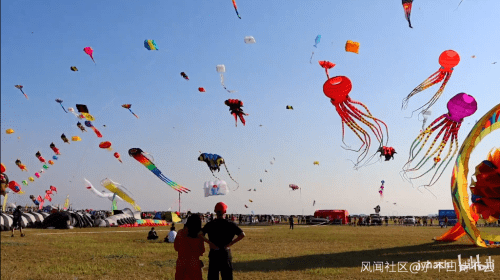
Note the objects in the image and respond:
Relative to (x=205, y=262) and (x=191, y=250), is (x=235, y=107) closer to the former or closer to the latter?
(x=205, y=262)

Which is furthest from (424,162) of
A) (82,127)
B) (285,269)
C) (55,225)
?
(55,225)

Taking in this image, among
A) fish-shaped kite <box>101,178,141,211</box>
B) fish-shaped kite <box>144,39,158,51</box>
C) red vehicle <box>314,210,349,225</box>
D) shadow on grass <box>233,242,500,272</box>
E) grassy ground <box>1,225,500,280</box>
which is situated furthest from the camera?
red vehicle <box>314,210,349,225</box>

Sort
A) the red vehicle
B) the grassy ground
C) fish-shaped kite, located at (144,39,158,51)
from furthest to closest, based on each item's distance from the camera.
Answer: the red vehicle < fish-shaped kite, located at (144,39,158,51) < the grassy ground

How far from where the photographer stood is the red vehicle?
60162 mm

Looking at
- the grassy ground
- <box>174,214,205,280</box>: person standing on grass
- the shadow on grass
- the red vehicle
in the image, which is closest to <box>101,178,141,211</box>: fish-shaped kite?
the red vehicle

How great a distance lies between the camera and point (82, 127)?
36188 mm

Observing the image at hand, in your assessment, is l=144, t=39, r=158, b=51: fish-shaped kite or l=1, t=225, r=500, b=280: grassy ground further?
l=144, t=39, r=158, b=51: fish-shaped kite

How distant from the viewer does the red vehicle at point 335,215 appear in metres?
60.2

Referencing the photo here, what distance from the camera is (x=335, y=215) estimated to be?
2395 inches

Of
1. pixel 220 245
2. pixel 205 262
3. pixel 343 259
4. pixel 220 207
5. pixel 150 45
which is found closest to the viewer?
pixel 220 245

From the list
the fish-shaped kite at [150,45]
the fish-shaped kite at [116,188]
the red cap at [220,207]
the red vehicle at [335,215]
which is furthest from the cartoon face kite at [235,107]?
the red vehicle at [335,215]

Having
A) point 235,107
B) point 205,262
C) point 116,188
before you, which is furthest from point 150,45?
point 116,188

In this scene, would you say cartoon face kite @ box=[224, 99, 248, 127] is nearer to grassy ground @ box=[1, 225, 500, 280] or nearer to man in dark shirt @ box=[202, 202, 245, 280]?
grassy ground @ box=[1, 225, 500, 280]

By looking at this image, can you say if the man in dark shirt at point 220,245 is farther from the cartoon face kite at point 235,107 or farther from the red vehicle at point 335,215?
the red vehicle at point 335,215
